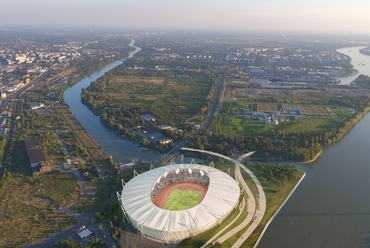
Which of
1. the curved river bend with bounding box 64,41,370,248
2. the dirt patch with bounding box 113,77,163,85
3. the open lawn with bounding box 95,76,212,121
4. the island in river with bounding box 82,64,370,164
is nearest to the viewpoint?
the curved river bend with bounding box 64,41,370,248

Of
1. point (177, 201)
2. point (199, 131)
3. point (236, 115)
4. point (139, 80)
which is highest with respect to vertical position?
point (139, 80)

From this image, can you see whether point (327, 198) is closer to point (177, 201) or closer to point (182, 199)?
point (182, 199)

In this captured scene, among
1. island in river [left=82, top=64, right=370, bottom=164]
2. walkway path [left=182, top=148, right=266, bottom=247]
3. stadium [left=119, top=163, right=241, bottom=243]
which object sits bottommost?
walkway path [left=182, top=148, right=266, bottom=247]

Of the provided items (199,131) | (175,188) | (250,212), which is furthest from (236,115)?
(175,188)

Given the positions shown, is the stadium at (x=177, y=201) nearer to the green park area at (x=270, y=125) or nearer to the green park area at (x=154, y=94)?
the green park area at (x=270, y=125)

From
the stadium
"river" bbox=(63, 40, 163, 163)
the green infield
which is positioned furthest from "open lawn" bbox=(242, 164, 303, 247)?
"river" bbox=(63, 40, 163, 163)

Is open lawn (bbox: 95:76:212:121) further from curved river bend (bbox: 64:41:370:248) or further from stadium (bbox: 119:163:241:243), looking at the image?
stadium (bbox: 119:163:241:243)

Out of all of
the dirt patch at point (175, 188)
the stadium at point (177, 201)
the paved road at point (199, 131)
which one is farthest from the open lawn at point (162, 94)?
the dirt patch at point (175, 188)
